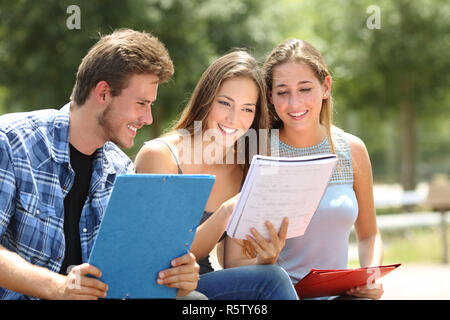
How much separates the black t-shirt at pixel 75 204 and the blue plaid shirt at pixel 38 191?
32mm

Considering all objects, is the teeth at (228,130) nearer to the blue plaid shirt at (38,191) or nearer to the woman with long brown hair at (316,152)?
the woman with long brown hair at (316,152)

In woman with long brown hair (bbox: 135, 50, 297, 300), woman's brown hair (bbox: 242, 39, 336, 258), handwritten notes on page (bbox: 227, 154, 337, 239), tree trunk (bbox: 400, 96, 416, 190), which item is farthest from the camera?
tree trunk (bbox: 400, 96, 416, 190)

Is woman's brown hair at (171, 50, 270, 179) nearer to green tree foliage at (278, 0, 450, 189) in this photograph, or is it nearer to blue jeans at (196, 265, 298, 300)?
blue jeans at (196, 265, 298, 300)

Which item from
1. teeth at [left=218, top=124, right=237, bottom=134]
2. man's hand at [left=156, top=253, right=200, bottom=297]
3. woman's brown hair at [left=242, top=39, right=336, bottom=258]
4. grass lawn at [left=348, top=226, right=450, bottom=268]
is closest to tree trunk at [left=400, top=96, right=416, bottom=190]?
grass lawn at [left=348, top=226, right=450, bottom=268]

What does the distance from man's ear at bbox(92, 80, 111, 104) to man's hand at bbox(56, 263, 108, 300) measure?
2.53 feet

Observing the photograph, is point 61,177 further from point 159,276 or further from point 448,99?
point 448,99

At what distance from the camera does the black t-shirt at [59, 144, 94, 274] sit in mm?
2182

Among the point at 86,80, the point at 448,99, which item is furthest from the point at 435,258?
the point at 86,80

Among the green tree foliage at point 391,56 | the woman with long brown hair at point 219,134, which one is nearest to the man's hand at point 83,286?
the woman with long brown hair at point 219,134

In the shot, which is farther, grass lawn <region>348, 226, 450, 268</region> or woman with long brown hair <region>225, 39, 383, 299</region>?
grass lawn <region>348, 226, 450, 268</region>

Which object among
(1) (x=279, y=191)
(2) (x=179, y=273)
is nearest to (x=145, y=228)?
(2) (x=179, y=273)

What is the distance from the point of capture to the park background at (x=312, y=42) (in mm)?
8070

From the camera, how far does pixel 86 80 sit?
2.26 metres

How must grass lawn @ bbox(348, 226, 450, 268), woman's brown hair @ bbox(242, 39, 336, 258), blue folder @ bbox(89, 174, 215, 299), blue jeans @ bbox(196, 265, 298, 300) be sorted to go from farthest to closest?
1. grass lawn @ bbox(348, 226, 450, 268)
2. woman's brown hair @ bbox(242, 39, 336, 258)
3. blue jeans @ bbox(196, 265, 298, 300)
4. blue folder @ bbox(89, 174, 215, 299)
